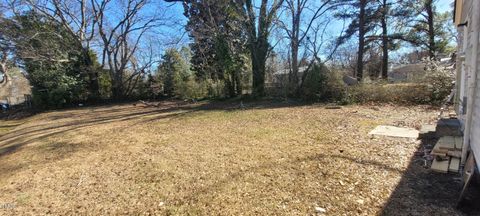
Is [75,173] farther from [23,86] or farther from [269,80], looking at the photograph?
[23,86]

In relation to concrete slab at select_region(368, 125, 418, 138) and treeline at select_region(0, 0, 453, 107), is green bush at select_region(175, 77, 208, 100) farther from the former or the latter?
concrete slab at select_region(368, 125, 418, 138)

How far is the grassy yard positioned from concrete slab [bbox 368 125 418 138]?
302 mm

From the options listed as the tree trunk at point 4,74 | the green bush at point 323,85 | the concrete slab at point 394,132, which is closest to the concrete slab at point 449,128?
the concrete slab at point 394,132

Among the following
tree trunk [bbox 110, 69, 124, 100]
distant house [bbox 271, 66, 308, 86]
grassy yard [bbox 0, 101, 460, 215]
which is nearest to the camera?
grassy yard [bbox 0, 101, 460, 215]

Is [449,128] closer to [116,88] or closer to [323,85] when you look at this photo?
[323,85]

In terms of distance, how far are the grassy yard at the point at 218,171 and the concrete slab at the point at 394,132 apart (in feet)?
0.99

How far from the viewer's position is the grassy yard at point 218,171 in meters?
2.44

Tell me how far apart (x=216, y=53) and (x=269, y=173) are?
32.5 ft

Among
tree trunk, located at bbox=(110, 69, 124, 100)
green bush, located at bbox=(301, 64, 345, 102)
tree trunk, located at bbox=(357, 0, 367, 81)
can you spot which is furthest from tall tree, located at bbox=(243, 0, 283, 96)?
tree trunk, located at bbox=(110, 69, 124, 100)

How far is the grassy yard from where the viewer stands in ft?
8.02

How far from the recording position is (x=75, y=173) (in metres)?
3.50

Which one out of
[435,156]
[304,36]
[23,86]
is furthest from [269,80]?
[23,86]

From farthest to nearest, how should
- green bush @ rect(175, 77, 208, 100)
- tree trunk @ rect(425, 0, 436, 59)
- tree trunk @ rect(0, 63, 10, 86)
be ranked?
1. tree trunk @ rect(0, 63, 10, 86)
2. tree trunk @ rect(425, 0, 436, 59)
3. green bush @ rect(175, 77, 208, 100)

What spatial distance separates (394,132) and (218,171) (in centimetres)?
344
